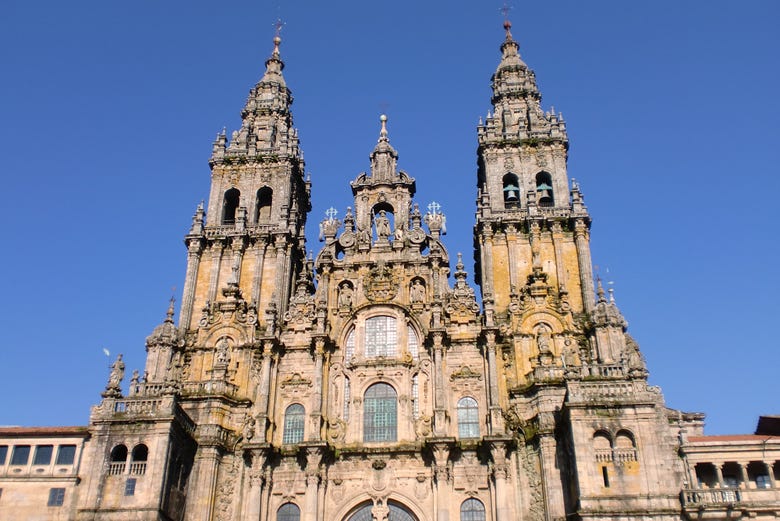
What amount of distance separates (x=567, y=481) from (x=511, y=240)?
12817 mm

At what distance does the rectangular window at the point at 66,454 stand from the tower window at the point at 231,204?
51.6ft

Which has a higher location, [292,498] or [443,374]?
[443,374]

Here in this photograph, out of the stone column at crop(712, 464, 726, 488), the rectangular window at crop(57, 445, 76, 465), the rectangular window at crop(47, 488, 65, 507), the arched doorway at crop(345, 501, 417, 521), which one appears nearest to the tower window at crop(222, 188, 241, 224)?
the rectangular window at crop(57, 445, 76, 465)

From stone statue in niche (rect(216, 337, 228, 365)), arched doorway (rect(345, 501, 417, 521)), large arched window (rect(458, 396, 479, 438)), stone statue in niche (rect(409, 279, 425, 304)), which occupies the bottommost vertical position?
arched doorway (rect(345, 501, 417, 521))

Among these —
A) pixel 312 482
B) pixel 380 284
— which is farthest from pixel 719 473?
pixel 380 284

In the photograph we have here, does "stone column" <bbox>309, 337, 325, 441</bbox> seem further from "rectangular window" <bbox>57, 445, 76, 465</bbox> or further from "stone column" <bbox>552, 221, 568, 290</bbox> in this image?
"stone column" <bbox>552, 221, 568, 290</bbox>

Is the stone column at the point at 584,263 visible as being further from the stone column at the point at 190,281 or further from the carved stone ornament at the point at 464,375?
the stone column at the point at 190,281

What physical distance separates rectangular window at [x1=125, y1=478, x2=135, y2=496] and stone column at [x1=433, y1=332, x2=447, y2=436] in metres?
12.5

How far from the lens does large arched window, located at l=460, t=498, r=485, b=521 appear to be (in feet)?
107

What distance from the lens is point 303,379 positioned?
3688 cm

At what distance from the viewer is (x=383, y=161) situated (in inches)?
1713

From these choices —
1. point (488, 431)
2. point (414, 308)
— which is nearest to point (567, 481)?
point (488, 431)

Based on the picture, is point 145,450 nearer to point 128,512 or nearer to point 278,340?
point 128,512

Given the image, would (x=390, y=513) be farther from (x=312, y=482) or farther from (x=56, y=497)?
(x=56, y=497)
